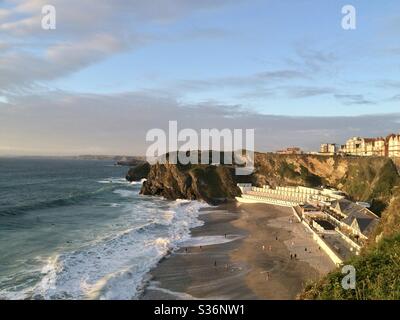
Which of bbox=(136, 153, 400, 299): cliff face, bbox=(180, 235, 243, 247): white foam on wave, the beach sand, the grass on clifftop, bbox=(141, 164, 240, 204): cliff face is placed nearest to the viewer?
the grass on clifftop

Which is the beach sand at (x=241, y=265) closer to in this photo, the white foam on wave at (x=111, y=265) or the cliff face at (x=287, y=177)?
the white foam on wave at (x=111, y=265)

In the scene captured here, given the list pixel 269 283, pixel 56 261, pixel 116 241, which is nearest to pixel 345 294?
pixel 269 283

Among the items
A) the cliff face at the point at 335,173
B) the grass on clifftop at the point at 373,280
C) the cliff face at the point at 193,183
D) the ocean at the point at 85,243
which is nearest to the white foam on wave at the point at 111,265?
the ocean at the point at 85,243

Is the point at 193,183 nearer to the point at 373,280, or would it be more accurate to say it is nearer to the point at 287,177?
the point at 287,177

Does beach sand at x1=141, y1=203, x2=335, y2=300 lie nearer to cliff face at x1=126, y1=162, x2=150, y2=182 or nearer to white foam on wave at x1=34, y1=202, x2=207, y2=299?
white foam on wave at x1=34, y1=202, x2=207, y2=299

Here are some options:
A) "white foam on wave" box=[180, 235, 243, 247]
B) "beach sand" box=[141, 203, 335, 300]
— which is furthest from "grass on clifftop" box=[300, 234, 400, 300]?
"white foam on wave" box=[180, 235, 243, 247]

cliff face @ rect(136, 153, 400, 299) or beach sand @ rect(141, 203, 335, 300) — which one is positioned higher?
cliff face @ rect(136, 153, 400, 299)
